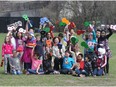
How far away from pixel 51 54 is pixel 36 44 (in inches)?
22.0

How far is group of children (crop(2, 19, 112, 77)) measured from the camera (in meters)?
11.1

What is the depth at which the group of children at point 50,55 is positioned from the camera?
11055 millimetres

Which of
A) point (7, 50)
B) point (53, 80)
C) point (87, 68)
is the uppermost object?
point (7, 50)

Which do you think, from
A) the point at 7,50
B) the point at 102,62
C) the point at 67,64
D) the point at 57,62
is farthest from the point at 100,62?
the point at 7,50

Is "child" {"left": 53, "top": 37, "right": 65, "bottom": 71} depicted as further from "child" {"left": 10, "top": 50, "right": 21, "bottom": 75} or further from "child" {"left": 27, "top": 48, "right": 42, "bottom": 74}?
"child" {"left": 10, "top": 50, "right": 21, "bottom": 75}

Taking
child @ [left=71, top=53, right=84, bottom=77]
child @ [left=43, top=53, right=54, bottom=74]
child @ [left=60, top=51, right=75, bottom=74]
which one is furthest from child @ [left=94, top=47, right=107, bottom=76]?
child @ [left=43, top=53, right=54, bottom=74]

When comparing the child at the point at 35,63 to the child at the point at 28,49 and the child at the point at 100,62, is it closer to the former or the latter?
the child at the point at 28,49

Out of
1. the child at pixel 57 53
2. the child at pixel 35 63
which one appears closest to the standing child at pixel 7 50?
the child at pixel 35 63

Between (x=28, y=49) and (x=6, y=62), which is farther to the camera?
(x=28, y=49)

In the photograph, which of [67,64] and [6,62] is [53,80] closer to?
[67,64]

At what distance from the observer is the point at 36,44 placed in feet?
36.7

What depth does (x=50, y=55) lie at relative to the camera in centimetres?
1131

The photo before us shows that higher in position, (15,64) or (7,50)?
(7,50)

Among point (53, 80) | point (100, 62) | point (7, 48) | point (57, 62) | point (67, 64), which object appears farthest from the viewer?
point (57, 62)
